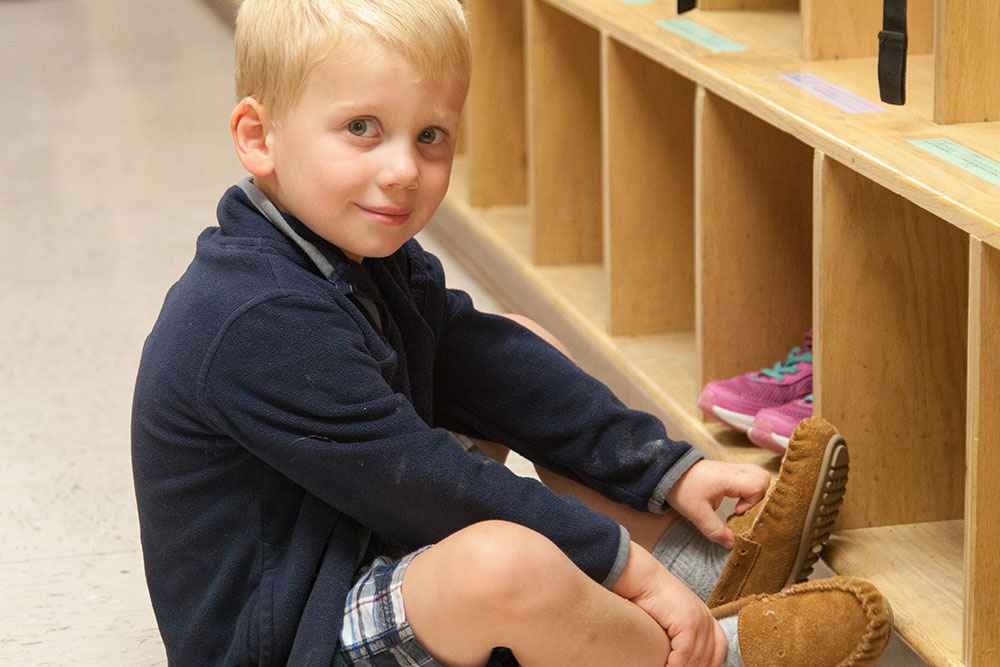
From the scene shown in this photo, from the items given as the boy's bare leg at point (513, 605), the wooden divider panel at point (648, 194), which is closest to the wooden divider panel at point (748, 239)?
the wooden divider panel at point (648, 194)

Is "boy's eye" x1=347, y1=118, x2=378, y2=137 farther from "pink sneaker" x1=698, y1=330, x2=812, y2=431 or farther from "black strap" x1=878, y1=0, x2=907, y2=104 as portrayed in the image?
"pink sneaker" x1=698, y1=330, x2=812, y2=431

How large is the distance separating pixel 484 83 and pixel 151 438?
1.38m

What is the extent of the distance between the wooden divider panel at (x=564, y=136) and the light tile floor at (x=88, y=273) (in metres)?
0.18

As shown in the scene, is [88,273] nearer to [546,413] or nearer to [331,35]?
[546,413]

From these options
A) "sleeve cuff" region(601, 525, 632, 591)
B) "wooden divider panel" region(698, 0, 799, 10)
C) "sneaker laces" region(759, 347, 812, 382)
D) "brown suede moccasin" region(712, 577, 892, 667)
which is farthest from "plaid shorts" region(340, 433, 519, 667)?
"wooden divider panel" region(698, 0, 799, 10)

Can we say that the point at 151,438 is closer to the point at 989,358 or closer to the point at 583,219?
the point at 989,358

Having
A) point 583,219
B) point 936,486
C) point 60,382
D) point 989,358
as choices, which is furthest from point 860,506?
point 60,382

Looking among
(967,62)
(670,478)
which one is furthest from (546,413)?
(967,62)

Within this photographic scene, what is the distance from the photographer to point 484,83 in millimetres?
2281

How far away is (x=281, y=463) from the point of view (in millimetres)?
959

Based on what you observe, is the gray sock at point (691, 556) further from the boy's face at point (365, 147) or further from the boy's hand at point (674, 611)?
the boy's face at point (365, 147)

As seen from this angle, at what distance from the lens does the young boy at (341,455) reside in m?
0.95

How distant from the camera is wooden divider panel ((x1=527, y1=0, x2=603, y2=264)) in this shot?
1930 mm

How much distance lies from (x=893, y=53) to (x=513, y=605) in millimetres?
567
